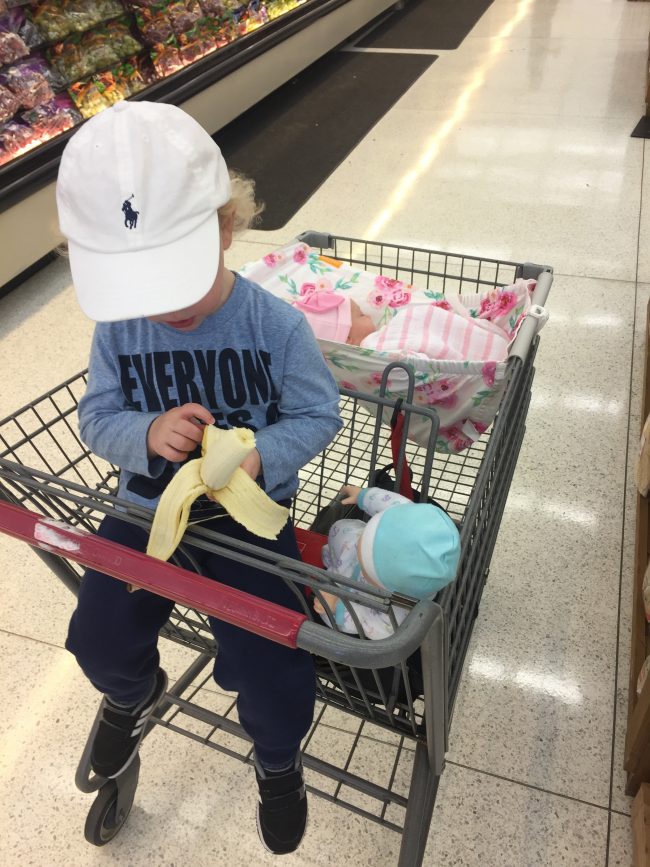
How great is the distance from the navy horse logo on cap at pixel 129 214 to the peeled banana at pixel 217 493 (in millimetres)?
261

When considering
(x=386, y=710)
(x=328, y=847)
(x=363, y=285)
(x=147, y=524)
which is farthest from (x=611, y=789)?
(x=363, y=285)

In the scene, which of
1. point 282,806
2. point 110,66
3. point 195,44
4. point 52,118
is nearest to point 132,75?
point 110,66

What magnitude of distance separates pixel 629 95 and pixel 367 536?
14.5 feet

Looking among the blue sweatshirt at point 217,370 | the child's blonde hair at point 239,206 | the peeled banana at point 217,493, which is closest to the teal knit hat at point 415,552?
the peeled banana at point 217,493

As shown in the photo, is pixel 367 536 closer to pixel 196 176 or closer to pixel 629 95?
pixel 196 176

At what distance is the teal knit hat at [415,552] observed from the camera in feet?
2.40

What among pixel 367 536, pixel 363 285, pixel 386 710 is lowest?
pixel 386 710

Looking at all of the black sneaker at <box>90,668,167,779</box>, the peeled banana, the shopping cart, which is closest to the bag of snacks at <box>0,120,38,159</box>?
the shopping cart

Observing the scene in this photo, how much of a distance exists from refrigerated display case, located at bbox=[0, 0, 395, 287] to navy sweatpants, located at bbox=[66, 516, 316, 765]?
5.50ft

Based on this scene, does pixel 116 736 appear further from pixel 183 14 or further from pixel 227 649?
pixel 183 14

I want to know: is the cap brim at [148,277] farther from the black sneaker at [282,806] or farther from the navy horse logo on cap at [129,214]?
the black sneaker at [282,806]

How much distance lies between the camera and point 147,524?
2.43 ft

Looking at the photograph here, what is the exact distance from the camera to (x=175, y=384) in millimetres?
1001

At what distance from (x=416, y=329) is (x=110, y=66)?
2.90m
